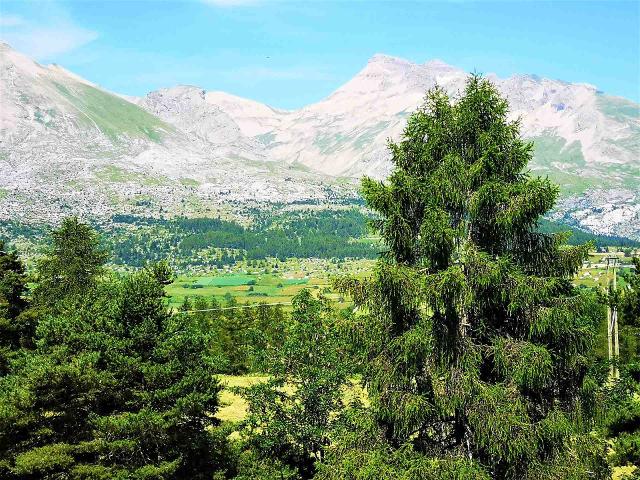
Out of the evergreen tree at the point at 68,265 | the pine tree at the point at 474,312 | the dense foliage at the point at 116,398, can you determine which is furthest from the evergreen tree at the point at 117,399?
the evergreen tree at the point at 68,265

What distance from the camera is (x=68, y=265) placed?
5784 centimetres

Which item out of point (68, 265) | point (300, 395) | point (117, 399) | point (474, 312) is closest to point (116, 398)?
point (117, 399)

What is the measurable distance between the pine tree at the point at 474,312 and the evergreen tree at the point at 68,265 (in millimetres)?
46404

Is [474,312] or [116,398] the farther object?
[116,398]

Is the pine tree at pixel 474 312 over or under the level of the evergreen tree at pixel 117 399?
over

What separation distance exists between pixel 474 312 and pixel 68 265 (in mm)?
51147

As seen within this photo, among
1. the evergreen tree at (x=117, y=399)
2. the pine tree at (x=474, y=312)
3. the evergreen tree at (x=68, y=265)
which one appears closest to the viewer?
the pine tree at (x=474, y=312)

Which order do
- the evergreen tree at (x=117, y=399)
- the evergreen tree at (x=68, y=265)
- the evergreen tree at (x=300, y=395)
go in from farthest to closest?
the evergreen tree at (x=68, y=265) → the evergreen tree at (x=300, y=395) → the evergreen tree at (x=117, y=399)

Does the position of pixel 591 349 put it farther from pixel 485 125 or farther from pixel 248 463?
pixel 248 463

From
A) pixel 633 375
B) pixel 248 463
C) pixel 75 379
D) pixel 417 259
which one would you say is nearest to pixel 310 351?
pixel 248 463

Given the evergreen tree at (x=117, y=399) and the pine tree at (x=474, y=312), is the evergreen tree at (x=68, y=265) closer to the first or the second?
the evergreen tree at (x=117, y=399)

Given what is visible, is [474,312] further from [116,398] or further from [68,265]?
[68,265]

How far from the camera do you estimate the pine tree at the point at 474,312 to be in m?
15.0

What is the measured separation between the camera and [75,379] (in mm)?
24250
